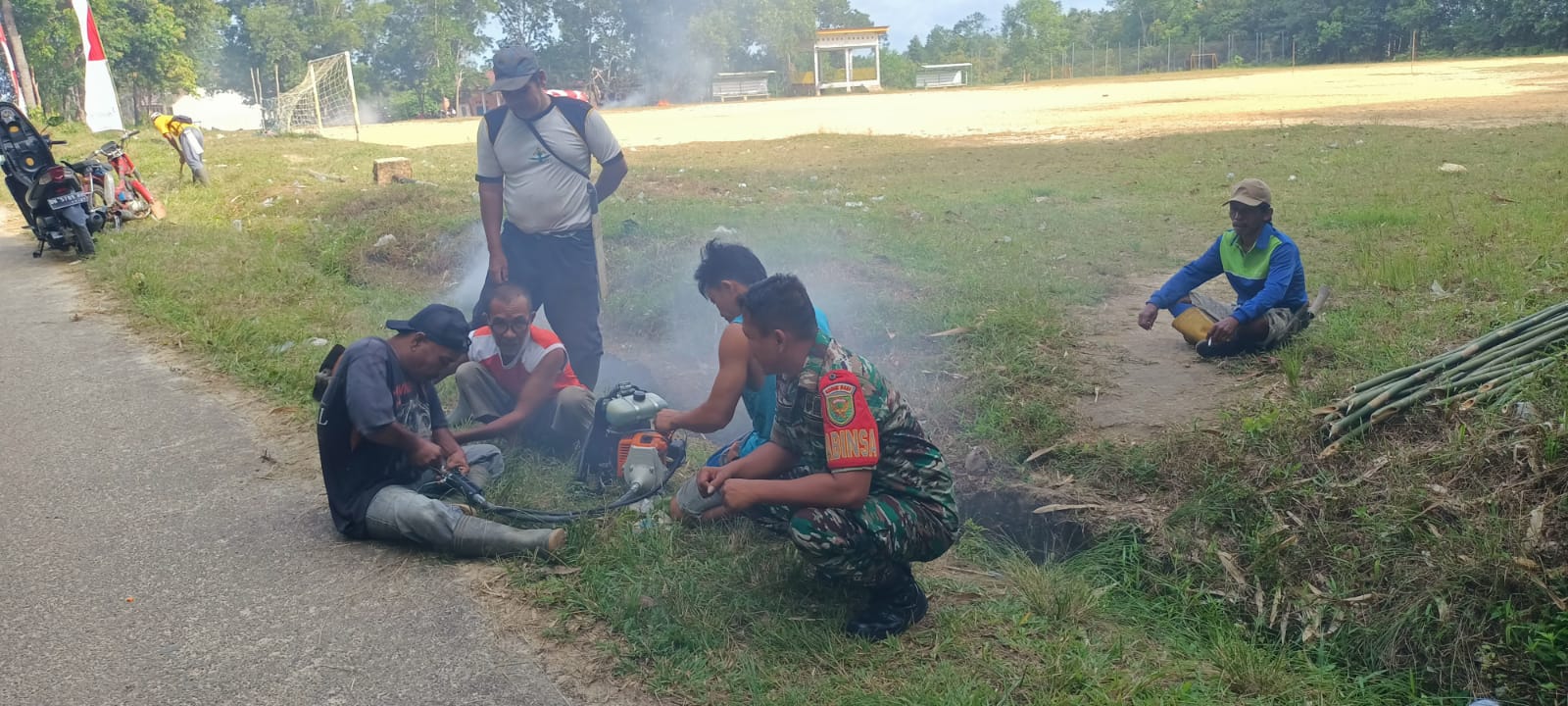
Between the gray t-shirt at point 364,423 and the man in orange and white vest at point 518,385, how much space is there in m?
0.57

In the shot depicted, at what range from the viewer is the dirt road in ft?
9.62

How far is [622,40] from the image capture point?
55.7 m

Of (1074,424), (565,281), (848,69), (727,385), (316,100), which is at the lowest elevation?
(1074,424)

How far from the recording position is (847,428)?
2930 mm

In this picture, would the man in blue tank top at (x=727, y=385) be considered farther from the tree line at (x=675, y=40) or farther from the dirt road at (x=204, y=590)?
the tree line at (x=675, y=40)

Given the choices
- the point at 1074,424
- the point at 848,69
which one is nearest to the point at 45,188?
the point at 1074,424

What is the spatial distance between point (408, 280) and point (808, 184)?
20.6ft

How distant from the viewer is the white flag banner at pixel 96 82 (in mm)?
18609

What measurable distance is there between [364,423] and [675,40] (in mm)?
57963

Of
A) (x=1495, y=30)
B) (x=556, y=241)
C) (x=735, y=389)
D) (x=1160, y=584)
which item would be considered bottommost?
(x=1160, y=584)

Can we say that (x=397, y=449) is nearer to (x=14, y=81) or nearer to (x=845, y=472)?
(x=845, y=472)

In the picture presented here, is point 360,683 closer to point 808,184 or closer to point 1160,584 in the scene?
point 1160,584

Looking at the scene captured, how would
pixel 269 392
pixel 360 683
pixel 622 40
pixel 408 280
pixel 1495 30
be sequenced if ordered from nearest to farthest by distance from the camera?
pixel 360 683 → pixel 269 392 → pixel 408 280 → pixel 1495 30 → pixel 622 40

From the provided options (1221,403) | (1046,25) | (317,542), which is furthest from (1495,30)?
(317,542)
